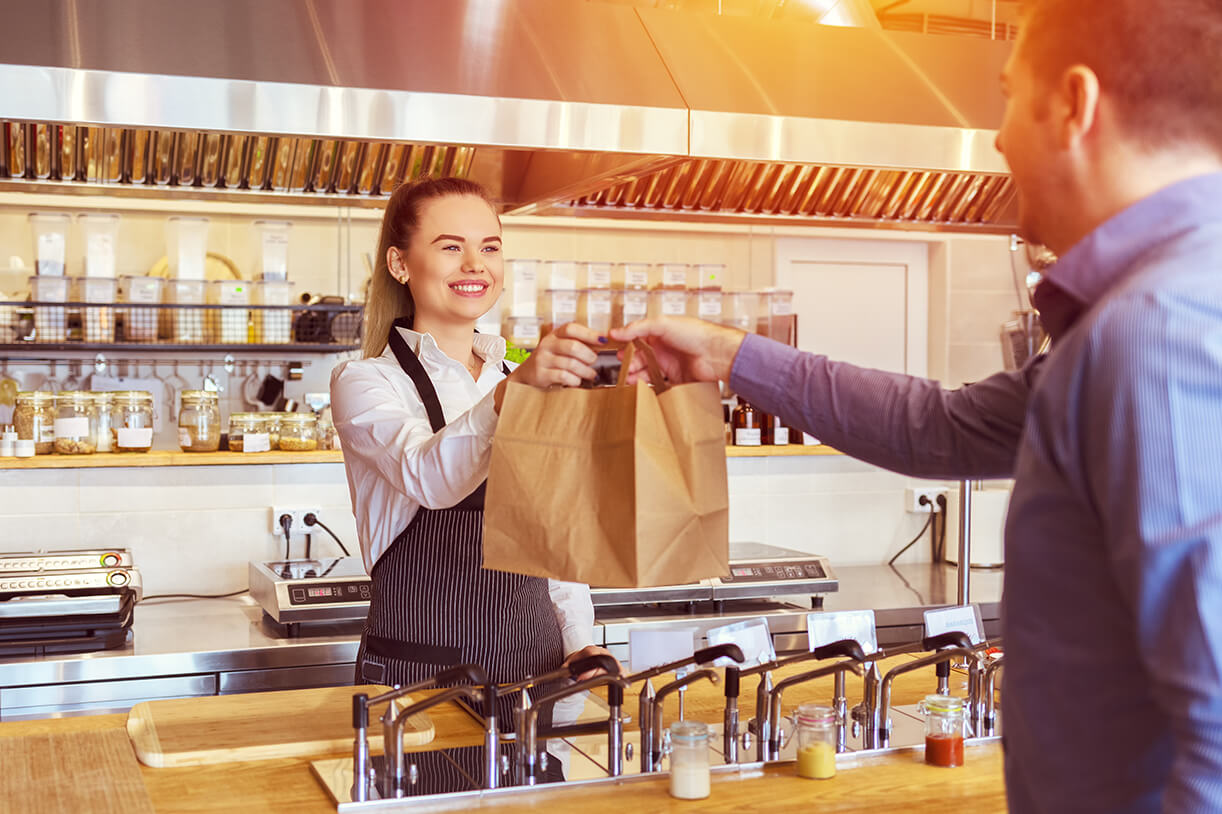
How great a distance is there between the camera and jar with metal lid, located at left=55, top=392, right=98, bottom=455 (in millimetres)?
3459

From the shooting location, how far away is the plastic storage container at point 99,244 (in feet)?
12.0

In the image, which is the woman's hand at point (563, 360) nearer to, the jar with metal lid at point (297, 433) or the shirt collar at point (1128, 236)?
the shirt collar at point (1128, 236)

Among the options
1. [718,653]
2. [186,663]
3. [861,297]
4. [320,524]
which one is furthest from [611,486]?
[861,297]

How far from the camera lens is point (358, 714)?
1.49 meters

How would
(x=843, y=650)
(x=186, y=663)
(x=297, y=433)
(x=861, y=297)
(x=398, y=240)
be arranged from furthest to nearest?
(x=861, y=297) → (x=297, y=433) → (x=186, y=663) → (x=398, y=240) → (x=843, y=650)

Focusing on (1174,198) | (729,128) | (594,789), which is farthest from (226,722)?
(1174,198)

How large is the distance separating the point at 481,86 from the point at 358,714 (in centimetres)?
107

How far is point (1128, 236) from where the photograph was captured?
0.86 metres

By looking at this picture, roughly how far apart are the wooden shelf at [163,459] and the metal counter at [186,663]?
0.40 m

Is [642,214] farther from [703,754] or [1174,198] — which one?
[1174,198]

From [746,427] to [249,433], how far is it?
158 centimetres

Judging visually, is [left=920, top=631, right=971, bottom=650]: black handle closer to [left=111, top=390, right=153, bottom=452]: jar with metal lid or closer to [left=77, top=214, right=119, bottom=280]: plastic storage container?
[left=111, top=390, right=153, bottom=452]: jar with metal lid

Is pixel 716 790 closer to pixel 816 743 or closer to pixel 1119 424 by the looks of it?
pixel 816 743

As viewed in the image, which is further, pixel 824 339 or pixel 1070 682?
pixel 824 339
